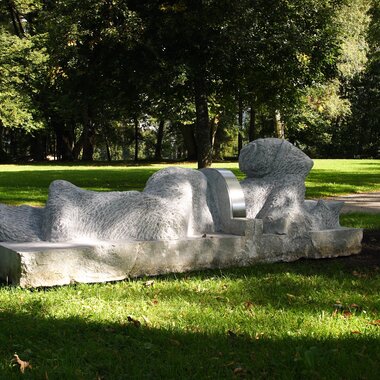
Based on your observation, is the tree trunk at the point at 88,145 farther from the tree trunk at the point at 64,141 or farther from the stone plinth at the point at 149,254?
the stone plinth at the point at 149,254

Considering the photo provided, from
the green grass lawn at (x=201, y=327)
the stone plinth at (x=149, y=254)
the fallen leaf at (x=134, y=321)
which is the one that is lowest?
the green grass lawn at (x=201, y=327)

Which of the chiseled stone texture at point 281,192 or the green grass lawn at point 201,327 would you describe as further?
the chiseled stone texture at point 281,192

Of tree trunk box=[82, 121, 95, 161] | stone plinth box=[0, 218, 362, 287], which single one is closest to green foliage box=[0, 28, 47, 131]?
tree trunk box=[82, 121, 95, 161]

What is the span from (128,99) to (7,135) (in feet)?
134

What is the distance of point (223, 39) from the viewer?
15688 millimetres

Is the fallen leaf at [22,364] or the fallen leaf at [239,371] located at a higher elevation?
the fallen leaf at [22,364]

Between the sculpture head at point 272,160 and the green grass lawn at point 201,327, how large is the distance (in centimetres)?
142

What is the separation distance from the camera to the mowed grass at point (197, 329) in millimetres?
3463

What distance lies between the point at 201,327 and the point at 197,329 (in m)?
0.05

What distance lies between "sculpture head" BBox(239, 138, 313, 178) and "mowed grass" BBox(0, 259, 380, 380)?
161 centimetres

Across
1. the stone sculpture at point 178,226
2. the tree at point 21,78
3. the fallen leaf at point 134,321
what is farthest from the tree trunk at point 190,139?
the fallen leaf at point 134,321

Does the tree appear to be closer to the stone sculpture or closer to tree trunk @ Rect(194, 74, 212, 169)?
tree trunk @ Rect(194, 74, 212, 169)

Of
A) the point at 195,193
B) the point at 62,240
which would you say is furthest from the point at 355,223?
the point at 62,240

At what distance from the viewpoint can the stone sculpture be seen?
5.36 meters
